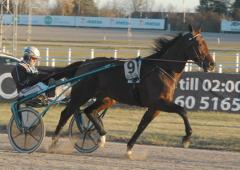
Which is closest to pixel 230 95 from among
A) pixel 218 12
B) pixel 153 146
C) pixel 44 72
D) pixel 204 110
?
pixel 204 110

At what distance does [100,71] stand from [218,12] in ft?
239

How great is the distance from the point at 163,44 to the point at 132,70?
0.69m

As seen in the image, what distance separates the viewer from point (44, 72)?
10.3 metres

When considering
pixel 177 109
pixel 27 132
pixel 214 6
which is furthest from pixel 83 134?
pixel 214 6

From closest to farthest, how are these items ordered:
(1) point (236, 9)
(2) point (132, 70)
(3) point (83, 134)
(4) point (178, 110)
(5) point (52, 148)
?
1. (4) point (178, 110)
2. (2) point (132, 70)
3. (5) point (52, 148)
4. (3) point (83, 134)
5. (1) point (236, 9)

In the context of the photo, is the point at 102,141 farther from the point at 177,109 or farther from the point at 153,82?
the point at 177,109

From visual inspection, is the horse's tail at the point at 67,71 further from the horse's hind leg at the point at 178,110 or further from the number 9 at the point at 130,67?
the horse's hind leg at the point at 178,110

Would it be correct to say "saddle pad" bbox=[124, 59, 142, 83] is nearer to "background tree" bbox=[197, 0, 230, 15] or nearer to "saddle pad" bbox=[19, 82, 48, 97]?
"saddle pad" bbox=[19, 82, 48, 97]

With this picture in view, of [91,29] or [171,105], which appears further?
[91,29]

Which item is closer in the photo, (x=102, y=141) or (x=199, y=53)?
(x=199, y=53)

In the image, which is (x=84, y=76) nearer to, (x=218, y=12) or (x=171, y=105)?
(x=171, y=105)

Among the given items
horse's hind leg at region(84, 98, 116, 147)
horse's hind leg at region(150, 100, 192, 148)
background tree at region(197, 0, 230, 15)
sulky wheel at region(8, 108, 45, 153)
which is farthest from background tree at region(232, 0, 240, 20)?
horse's hind leg at region(150, 100, 192, 148)

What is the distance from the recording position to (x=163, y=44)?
381 inches

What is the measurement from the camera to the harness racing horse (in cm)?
912
